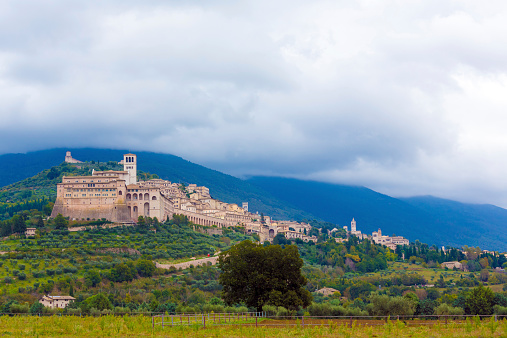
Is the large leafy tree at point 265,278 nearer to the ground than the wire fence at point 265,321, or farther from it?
farther from it

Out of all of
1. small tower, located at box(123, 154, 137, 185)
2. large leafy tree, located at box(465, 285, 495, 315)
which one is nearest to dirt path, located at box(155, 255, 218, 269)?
small tower, located at box(123, 154, 137, 185)

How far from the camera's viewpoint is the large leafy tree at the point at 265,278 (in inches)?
1886

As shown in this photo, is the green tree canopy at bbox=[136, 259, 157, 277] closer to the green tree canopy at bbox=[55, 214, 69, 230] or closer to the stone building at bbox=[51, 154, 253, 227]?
the green tree canopy at bbox=[55, 214, 69, 230]

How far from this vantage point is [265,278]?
48.8m

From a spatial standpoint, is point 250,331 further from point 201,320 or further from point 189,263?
point 189,263

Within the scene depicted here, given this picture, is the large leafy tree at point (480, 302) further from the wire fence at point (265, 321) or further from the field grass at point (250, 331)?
the field grass at point (250, 331)

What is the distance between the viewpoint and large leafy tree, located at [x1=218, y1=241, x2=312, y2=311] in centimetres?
4791

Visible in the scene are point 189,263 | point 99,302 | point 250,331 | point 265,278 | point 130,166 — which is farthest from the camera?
point 130,166

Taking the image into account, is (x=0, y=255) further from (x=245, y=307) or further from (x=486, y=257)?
(x=486, y=257)

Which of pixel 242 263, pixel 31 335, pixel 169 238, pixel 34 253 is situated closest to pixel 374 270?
pixel 169 238

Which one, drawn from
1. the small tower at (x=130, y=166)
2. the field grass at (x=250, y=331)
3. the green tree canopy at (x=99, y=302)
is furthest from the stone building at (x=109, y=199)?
the field grass at (x=250, y=331)

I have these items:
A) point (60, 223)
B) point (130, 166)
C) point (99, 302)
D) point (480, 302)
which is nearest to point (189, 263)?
point (60, 223)

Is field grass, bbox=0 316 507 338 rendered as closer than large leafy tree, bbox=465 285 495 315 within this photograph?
Yes

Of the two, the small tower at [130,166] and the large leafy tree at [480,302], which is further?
the small tower at [130,166]
